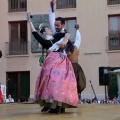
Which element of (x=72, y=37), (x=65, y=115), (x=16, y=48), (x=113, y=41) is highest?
(x=72, y=37)

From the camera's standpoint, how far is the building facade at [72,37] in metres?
22.9

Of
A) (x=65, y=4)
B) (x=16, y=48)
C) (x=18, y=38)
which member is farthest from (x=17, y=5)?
(x=65, y=4)

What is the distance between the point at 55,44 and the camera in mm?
6449

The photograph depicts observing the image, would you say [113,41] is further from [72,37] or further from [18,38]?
[18,38]

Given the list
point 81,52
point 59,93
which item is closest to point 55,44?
point 59,93

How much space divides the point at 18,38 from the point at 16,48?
2.16 ft

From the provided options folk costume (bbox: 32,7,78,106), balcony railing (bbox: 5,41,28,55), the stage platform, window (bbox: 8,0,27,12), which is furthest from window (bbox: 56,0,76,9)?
folk costume (bbox: 32,7,78,106)

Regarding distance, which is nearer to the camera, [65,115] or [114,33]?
[65,115]

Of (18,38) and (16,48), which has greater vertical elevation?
(18,38)

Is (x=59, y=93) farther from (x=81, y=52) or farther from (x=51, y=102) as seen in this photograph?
(x=81, y=52)

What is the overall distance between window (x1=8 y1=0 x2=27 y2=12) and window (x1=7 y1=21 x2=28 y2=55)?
2.46 ft

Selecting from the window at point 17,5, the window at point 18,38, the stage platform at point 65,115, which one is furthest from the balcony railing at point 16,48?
the stage platform at point 65,115

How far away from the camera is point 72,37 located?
930 inches

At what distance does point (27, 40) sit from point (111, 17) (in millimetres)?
4818
